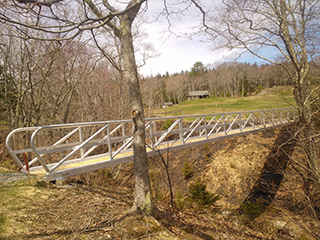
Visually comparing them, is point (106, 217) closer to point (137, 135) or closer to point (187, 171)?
point (137, 135)

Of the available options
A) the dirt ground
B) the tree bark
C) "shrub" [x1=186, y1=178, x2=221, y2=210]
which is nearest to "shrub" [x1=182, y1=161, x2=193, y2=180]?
the dirt ground

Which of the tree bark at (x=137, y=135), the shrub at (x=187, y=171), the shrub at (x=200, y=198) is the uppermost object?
the tree bark at (x=137, y=135)

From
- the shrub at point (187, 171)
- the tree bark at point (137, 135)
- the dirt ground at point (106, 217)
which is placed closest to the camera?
the dirt ground at point (106, 217)

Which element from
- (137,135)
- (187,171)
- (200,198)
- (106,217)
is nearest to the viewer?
(106,217)

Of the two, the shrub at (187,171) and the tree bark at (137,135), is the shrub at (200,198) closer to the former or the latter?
the tree bark at (137,135)

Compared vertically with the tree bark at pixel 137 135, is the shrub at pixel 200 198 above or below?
below

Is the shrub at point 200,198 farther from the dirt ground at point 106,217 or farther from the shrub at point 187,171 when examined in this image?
the shrub at point 187,171

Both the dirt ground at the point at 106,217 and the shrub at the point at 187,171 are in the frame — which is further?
the shrub at the point at 187,171

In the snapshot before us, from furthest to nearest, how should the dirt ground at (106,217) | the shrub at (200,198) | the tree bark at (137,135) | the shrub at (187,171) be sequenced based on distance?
the shrub at (187,171)
the shrub at (200,198)
the tree bark at (137,135)
the dirt ground at (106,217)

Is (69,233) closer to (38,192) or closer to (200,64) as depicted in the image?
(38,192)

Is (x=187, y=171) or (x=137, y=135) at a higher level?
(x=137, y=135)

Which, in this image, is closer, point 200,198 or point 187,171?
point 200,198

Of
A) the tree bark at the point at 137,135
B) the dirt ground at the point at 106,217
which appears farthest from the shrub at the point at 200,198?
the tree bark at the point at 137,135

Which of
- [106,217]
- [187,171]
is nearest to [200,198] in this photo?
[187,171]
